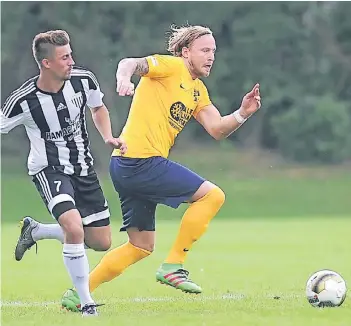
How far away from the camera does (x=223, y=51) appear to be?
139 ft

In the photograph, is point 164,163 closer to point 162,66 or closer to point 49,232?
point 162,66

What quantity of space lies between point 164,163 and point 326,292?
1.57m

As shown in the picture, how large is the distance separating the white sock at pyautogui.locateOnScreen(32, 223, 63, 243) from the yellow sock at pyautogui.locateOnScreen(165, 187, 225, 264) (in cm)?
118

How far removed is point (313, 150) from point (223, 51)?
556 cm

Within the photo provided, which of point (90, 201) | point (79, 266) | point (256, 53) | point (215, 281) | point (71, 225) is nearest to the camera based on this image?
point (71, 225)

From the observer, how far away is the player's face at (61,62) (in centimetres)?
753

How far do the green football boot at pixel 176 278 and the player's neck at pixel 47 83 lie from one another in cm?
158

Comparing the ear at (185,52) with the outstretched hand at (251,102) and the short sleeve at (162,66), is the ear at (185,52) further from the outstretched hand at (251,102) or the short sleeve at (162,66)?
the outstretched hand at (251,102)

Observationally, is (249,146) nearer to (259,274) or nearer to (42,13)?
(42,13)

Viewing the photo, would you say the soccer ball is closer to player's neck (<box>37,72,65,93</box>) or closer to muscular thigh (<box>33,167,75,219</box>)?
muscular thigh (<box>33,167,75,219</box>)

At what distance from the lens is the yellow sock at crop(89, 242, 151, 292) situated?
804 cm

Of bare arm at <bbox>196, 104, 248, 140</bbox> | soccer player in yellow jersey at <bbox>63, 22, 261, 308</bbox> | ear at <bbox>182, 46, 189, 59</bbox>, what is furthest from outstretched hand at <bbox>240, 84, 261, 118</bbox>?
ear at <bbox>182, 46, 189, 59</bbox>

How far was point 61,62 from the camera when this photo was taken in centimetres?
754

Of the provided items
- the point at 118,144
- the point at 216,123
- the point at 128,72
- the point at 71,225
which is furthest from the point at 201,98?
the point at 71,225
